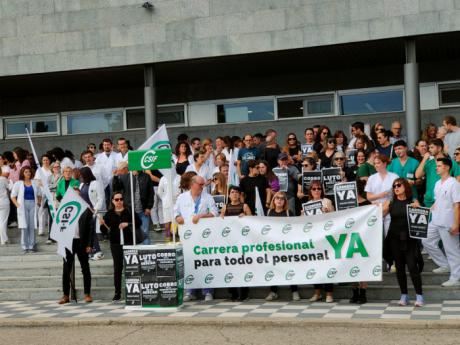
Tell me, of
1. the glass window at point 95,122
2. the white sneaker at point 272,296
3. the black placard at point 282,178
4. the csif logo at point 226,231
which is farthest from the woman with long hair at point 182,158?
the glass window at point 95,122

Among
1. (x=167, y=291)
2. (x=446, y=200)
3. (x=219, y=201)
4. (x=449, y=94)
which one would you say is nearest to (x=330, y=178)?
(x=219, y=201)

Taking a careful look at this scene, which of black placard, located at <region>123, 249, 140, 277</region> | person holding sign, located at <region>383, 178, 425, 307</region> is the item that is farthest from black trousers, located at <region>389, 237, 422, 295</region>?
black placard, located at <region>123, 249, 140, 277</region>

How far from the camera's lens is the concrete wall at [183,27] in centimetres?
1778

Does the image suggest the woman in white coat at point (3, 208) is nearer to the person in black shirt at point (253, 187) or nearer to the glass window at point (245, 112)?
the person in black shirt at point (253, 187)

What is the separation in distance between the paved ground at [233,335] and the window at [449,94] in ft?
40.2

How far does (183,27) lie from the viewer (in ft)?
63.7

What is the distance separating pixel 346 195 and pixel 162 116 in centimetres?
1181

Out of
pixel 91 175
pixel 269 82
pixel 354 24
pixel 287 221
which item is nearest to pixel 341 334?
pixel 287 221

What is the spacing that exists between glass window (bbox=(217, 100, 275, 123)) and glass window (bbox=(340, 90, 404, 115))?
7.70 feet

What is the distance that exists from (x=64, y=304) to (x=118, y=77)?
390 inches

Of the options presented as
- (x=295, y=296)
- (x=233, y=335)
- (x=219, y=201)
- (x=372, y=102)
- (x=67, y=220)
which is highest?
(x=372, y=102)

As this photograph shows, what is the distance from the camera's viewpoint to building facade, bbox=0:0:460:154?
712 inches

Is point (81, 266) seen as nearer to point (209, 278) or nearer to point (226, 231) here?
point (209, 278)

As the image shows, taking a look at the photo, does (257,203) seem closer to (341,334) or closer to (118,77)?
(341,334)
